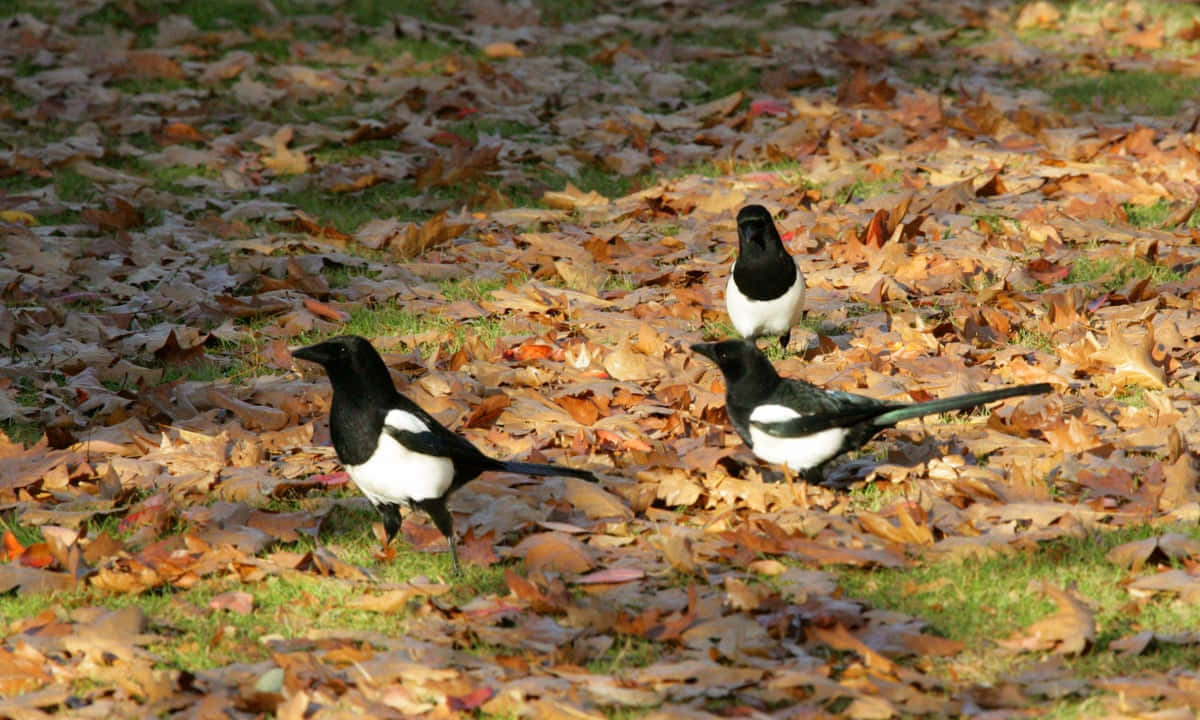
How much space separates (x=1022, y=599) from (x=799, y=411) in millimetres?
1033

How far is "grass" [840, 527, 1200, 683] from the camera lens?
3.95 metres

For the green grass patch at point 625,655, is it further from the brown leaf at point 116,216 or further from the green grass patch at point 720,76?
the green grass patch at point 720,76

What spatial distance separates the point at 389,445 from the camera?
4621 millimetres

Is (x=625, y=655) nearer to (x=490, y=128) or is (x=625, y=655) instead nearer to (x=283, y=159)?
(x=283, y=159)

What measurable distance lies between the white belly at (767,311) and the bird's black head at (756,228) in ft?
0.65

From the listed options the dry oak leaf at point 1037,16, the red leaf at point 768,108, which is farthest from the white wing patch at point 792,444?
the dry oak leaf at point 1037,16

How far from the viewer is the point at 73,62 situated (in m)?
11.4

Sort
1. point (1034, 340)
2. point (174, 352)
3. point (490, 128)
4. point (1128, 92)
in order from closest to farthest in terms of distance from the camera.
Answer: point (1034, 340) → point (174, 352) → point (490, 128) → point (1128, 92)

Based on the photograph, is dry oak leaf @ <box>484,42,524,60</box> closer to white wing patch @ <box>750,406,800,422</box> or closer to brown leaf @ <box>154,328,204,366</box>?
brown leaf @ <box>154,328,204,366</box>

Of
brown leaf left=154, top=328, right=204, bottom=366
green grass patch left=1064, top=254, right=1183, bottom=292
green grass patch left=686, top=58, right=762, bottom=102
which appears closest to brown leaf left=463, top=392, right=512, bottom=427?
brown leaf left=154, top=328, right=204, bottom=366

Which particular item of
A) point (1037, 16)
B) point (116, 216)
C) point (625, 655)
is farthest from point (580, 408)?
point (1037, 16)

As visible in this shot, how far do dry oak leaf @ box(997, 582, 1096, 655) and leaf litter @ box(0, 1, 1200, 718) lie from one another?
1 centimetres

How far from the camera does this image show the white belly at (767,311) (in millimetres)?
6352

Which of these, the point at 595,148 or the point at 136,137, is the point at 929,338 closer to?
the point at 595,148
